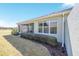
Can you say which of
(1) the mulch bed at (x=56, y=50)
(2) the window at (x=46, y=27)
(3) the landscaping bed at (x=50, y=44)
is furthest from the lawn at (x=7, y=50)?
(2) the window at (x=46, y=27)

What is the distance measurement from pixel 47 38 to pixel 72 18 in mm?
3468

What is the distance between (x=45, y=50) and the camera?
868 cm

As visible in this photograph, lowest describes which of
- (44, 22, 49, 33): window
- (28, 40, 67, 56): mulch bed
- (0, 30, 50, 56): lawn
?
(28, 40, 67, 56): mulch bed

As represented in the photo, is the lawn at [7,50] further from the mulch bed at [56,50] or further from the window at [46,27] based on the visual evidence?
the window at [46,27]

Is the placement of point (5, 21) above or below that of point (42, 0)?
below

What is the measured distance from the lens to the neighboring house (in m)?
9.85

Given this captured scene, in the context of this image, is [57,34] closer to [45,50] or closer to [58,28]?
[58,28]

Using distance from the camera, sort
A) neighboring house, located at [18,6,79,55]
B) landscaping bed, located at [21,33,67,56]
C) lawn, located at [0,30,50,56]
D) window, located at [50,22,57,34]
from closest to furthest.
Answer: lawn, located at [0,30,50,56], landscaping bed, located at [21,33,67,56], neighboring house, located at [18,6,79,55], window, located at [50,22,57,34]

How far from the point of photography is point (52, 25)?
10.9 m

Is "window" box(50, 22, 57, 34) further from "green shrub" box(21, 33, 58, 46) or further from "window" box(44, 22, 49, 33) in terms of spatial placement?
"green shrub" box(21, 33, 58, 46)

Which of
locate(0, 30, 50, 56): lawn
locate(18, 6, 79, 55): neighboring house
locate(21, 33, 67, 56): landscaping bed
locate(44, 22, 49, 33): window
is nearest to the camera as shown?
locate(0, 30, 50, 56): lawn

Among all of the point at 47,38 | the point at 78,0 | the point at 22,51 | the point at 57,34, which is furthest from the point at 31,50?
the point at 78,0

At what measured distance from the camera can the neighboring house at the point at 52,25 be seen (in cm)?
985

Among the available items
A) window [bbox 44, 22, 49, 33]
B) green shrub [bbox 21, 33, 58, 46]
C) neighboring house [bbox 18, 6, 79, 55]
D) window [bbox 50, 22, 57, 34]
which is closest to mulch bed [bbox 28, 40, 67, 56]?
green shrub [bbox 21, 33, 58, 46]
